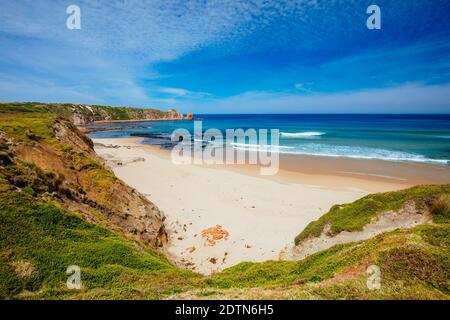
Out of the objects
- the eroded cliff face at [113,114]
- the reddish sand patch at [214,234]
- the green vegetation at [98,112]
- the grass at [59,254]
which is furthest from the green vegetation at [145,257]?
the eroded cliff face at [113,114]

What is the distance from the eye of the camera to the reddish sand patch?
13997 millimetres

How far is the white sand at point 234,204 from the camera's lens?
1326 centimetres

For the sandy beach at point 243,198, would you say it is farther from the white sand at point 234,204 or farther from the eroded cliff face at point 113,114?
the eroded cliff face at point 113,114

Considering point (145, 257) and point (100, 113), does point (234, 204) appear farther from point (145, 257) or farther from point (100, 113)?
point (100, 113)

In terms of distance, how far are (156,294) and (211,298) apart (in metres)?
1.32

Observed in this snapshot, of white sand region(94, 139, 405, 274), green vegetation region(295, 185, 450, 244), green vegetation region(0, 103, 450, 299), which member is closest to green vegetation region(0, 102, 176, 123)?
white sand region(94, 139, 405, 274)

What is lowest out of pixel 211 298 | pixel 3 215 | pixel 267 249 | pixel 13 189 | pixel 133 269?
pixel 267 249

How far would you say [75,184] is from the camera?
39.2ft
